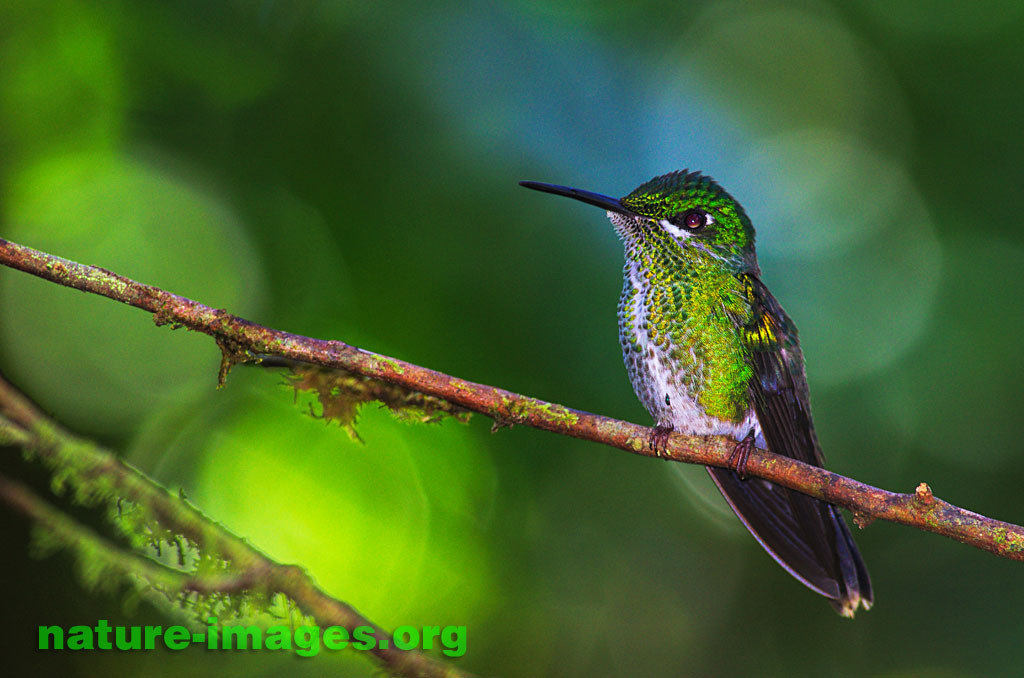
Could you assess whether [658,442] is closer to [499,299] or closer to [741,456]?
[741,456]

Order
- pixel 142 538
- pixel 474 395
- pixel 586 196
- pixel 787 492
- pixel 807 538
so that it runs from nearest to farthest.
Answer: pixel 142 538 → pixel 474 395 → pixel 807 538 → pixel 787 492 → pixel 586 196

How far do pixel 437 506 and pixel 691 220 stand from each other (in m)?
2.84

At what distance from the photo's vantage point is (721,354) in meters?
3.73

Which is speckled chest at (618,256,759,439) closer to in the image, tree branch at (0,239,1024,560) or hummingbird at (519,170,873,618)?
hummingbird at (519,170,873,618)

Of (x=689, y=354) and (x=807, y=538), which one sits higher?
(x=689, y=354)

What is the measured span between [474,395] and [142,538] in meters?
1.21

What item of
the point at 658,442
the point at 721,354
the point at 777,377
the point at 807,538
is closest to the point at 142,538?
the point at 658,442

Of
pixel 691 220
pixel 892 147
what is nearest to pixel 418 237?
pixel 691 220

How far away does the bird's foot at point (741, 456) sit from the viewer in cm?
307

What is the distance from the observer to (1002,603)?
20.9 feet

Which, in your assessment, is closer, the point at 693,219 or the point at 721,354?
the point at 721,354

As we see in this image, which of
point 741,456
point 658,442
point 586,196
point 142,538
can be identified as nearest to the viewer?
point 142,538

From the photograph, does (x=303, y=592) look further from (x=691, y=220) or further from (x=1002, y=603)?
(x=1002, y=603)

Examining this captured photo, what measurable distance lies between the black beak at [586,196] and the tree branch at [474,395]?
111 centimetres
